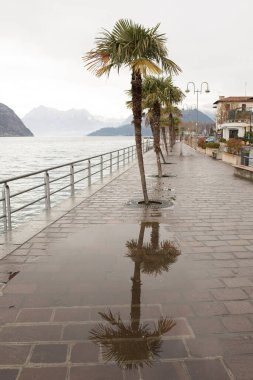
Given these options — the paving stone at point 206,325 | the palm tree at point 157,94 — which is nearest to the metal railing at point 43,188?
the palm tree at point 157,94

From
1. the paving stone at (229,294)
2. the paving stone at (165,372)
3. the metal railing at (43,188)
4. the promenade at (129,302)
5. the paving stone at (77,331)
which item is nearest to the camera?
the paving stone at (165,372)

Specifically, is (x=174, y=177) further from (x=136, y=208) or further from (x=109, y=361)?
(x=109, y=361)

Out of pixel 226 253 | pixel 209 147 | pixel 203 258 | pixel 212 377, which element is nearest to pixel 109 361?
pixel 212 377

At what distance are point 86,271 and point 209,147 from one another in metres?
32.6

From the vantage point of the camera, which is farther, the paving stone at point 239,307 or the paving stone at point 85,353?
the paving stone at point 239,307

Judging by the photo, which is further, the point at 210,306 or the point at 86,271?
the point at 86,271

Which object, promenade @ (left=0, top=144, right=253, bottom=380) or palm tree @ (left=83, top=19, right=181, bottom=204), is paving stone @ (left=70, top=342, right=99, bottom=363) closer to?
promenade @ (left=0, top=144, right=253, bottom=380)

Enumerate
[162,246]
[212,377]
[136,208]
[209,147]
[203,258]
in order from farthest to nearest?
[209,147] → [136,208] → [162,246] → [203,258] → [212,377]

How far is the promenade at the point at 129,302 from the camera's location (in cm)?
311

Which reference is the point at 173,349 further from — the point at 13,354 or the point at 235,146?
the point at 235,146

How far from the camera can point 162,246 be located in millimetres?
6461

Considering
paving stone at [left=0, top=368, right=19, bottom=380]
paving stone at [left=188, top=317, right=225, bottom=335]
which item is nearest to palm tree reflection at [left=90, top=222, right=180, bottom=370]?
paving stone at [left=188, top=317, right=225, bottom=335]

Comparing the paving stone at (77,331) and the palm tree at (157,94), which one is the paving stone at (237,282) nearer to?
the paving stone at (77,331)

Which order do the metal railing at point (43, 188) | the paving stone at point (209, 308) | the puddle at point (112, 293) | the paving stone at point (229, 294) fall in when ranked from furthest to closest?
the metal railing at point (43, 188) < the paving stone at point (229, 294) < the paving stone at point (209, 308) < the puddle at point (112, 293)
